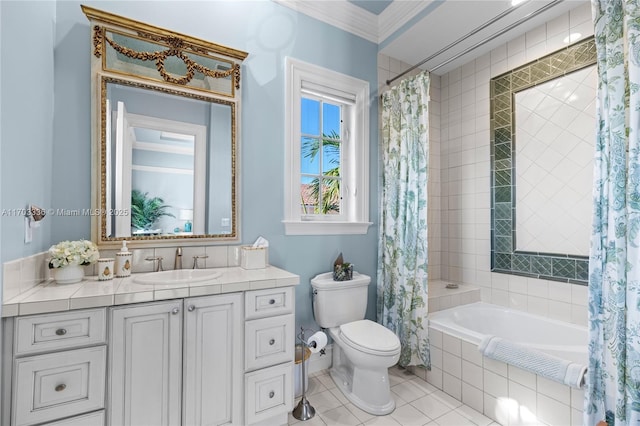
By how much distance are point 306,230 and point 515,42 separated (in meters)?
2.35

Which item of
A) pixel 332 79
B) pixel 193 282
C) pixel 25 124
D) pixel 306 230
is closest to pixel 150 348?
pixel 193 282

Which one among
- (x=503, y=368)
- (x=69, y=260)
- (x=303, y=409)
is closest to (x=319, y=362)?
(x=303, y=409)

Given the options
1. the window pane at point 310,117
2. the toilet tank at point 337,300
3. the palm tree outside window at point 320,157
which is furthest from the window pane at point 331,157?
the toilet tank at point 337,300

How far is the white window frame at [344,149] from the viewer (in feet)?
7.25

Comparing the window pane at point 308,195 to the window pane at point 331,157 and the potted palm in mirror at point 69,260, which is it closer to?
Result: the window pane at point 331,157

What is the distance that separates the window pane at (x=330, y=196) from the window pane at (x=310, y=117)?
16.0 inches

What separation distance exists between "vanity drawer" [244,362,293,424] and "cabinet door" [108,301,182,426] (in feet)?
1.07

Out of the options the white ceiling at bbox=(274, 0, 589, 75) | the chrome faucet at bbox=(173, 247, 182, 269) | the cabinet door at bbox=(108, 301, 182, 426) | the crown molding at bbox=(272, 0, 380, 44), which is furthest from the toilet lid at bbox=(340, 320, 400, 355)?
the crown molding at bbox=(272, 0, 380, 44)

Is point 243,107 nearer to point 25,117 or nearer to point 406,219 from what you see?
point 25,117

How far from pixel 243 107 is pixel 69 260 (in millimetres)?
1290

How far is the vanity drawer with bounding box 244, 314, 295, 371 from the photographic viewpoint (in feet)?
5.00

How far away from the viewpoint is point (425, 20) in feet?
7.55

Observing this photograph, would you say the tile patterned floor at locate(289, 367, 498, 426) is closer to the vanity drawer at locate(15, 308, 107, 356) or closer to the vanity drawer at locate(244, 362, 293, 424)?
the vanity drawer at locate(244, 362, 293, 424)

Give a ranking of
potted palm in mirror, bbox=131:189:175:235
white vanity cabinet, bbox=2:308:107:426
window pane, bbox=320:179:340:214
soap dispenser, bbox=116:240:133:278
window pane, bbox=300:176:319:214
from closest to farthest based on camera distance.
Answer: white vanity cabinet, bbox=2:308:107:426 < soap dispenser, bbox=116:240:133:278 < potted palm in mirror, bbox=131:189:175:235 < window pane, bbox=300:176:319:214 < window pane, bbox=320:179:340:214
